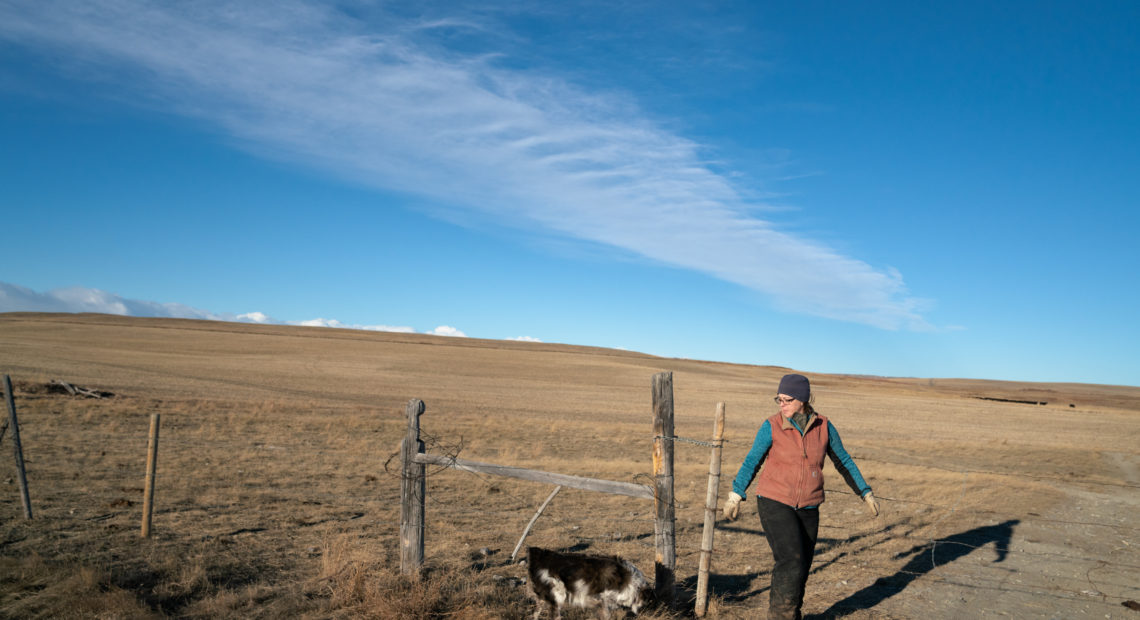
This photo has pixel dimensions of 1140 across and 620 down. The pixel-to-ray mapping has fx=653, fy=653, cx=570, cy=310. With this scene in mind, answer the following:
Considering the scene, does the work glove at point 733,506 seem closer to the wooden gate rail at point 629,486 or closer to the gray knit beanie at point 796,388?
the wooden gate rail at point 629,486

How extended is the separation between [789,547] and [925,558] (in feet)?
16.4

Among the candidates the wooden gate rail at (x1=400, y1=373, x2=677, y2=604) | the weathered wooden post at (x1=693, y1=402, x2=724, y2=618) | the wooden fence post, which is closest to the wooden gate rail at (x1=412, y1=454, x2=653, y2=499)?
the wooden gate rail at (x1=400, y1=373, x2=677, y2=604)

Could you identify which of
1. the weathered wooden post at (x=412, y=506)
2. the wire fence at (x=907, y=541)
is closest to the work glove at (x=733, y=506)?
the wire fence at (x=907, y=541)

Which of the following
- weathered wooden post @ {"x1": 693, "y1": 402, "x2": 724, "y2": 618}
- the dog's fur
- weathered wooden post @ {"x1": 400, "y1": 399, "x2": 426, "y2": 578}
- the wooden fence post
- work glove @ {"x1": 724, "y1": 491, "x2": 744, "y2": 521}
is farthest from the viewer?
the wooden fence post

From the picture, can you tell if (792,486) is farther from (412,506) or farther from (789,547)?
(412,506)

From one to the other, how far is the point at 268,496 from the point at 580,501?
5347 mm

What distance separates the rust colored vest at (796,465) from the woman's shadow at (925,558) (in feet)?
6.40

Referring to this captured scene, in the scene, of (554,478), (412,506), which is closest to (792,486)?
(554,478)

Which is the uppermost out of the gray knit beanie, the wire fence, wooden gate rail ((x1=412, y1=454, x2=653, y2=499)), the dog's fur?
the gray knit beanie

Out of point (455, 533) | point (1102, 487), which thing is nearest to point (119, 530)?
point (455, 533)

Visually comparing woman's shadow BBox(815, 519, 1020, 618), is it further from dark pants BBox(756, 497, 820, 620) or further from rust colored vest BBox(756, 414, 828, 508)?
rust colored vest BBox(756, 414, 828, 508)

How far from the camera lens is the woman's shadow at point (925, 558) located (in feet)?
22.1

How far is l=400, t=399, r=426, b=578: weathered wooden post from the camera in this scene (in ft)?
21.6

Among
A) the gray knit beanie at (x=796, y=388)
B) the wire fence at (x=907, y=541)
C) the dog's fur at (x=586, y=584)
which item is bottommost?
the wire fence at (x=907, y=541)
